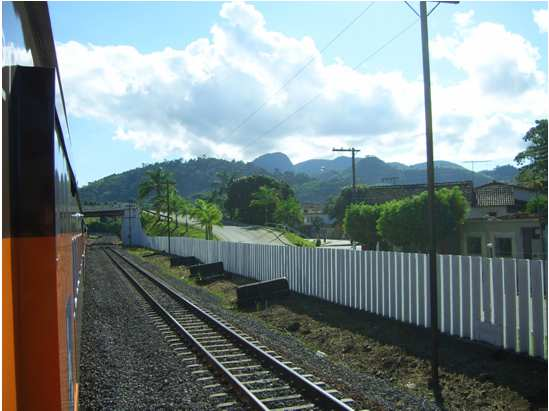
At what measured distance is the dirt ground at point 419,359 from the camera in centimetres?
700

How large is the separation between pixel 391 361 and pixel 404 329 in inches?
76.3

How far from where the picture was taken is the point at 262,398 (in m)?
7.14

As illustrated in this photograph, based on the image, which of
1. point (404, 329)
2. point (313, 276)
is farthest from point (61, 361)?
point (313, 276)

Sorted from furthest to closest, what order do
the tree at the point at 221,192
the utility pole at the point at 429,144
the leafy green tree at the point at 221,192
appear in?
the tree at the point at 221,192
the leafy green tree at the point at 221,192
the utility pole at the point at 429,144

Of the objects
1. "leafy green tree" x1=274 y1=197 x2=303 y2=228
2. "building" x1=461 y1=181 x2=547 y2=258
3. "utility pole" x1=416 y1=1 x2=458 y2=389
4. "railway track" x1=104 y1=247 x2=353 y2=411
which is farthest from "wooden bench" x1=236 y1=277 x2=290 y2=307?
"leafy green tree" x1=274 y1=197 x2=303 y2=228

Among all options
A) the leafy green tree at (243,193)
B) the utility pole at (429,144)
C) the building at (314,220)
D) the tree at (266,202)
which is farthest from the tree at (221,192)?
the utility pole at (429,144)

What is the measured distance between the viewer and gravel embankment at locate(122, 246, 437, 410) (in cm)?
694

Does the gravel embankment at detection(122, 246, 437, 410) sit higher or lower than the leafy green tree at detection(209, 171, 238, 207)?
lower

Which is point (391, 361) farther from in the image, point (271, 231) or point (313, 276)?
point (271, 231)

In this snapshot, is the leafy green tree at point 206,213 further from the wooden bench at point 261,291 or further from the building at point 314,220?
the building at point 314,220

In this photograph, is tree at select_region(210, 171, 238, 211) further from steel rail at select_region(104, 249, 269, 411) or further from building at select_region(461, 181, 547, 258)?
steel rail at select_region(104, 249, 269, 411)

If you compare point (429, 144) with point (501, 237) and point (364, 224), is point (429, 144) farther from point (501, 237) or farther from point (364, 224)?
point (364, 224)

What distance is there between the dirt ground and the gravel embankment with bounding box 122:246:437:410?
33 centimetres

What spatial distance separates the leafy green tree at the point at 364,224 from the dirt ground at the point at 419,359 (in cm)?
2222
